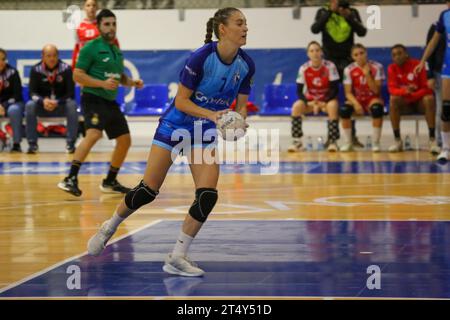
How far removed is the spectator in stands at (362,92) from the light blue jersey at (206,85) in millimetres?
10418

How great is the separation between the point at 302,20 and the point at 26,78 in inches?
221

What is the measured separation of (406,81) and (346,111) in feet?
3.77

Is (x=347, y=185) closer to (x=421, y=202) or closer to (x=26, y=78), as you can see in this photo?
(x=421, y=202)

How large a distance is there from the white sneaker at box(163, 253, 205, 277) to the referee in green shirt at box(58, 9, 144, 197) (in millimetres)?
4559

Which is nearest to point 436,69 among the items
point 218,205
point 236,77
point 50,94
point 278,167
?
point 278,167

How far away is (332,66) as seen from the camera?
17.8m

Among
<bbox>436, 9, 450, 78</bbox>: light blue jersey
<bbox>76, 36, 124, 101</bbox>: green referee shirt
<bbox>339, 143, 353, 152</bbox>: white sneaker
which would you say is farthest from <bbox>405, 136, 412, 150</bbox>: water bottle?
<bbox>76, 36, 124, 101</bbox>: green referee shirt

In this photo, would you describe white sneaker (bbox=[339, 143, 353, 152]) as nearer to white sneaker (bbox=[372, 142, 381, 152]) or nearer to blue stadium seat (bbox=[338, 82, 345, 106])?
white sneaker (bbox=[372, 142, 381, 152])

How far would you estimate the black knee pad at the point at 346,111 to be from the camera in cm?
1759

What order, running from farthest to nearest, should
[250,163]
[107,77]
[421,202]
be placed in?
[250,163] → [107,77] → [421,202]

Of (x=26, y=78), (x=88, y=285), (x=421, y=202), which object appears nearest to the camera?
(x=88, y=285)

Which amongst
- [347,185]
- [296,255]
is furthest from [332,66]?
[296,255]

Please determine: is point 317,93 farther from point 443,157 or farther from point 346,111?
point 443,157

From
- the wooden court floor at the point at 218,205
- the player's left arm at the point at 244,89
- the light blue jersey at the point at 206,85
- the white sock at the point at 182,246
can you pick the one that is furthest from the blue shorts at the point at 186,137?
the wooden court floor at the point at 218,205
